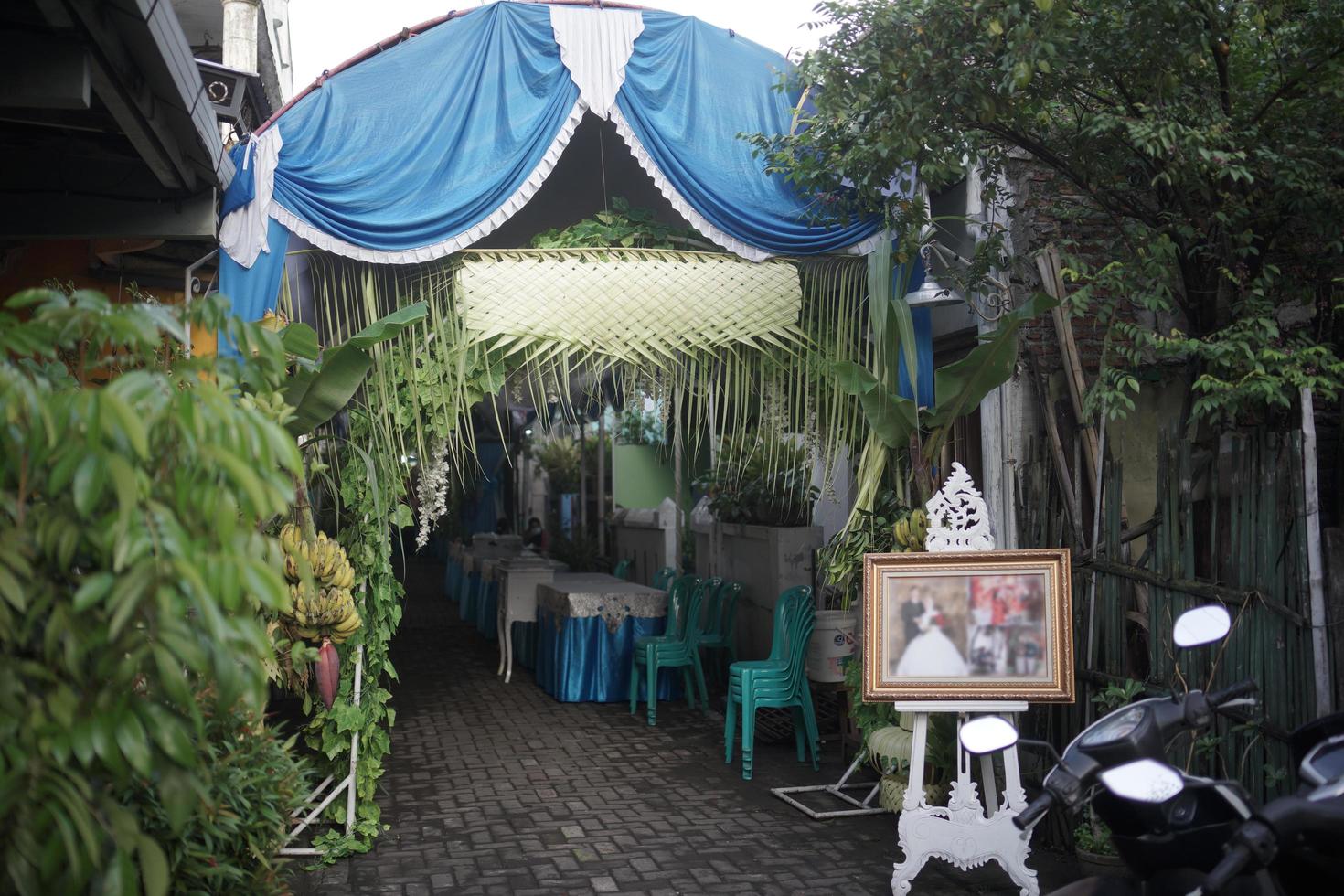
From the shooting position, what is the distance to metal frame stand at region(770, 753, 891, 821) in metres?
6.00

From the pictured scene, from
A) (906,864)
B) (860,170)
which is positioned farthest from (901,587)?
(860,170)

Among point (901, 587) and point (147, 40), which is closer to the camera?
point (147, 40)

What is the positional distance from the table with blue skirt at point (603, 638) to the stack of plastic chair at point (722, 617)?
14.5 inches

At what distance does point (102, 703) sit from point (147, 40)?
2.78 meters

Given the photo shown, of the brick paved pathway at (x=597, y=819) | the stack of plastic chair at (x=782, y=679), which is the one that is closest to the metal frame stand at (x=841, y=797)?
the brick paved pathway at (x=597, y=819)

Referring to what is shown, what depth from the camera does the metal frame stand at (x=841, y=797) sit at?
19.7ft

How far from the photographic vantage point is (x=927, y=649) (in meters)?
4.88

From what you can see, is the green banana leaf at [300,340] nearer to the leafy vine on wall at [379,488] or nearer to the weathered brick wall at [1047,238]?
the leafy vine on wall at [379,488]

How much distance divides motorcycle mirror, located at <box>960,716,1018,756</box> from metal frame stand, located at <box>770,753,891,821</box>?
134 inches

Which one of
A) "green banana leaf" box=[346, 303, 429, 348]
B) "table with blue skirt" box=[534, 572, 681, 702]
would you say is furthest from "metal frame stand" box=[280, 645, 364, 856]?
"table with blue skirt" box=[534, 572, 681, 702]

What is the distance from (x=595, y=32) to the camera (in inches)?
245

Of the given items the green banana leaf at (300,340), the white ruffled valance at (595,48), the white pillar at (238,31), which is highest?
the white pillar at (238,31)

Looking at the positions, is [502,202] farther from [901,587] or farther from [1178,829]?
[1178,829]

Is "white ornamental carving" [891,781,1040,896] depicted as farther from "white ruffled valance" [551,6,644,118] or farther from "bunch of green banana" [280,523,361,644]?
"white ruffled valance" [551,6,644,118]
